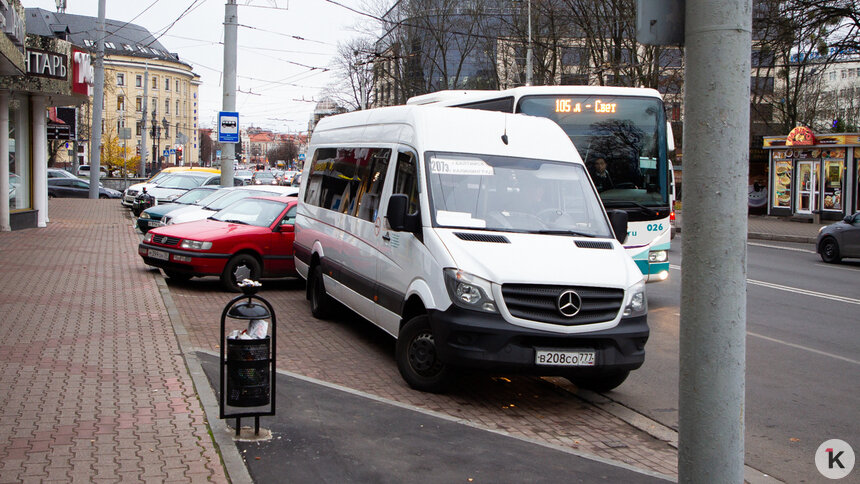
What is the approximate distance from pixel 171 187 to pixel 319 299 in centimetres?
1964

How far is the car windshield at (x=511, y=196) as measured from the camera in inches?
295

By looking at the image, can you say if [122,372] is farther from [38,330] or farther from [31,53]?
[31,53]

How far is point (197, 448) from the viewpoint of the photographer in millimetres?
5117

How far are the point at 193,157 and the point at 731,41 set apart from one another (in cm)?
14204

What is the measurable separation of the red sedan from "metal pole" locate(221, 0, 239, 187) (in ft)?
26.0

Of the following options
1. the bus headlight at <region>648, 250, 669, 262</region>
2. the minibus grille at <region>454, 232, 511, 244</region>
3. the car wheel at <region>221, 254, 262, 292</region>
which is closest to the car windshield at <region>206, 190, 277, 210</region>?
the car wheel at <region>221, 254, 262, 292</region>

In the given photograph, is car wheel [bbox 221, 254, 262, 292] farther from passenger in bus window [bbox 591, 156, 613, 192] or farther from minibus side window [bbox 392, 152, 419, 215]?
passenger in bus window [bbox 591, 156, 613, 192]

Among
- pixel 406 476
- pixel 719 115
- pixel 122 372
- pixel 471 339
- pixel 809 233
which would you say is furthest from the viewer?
pixel 809 233

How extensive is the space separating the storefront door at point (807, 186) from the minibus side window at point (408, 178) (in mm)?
29880

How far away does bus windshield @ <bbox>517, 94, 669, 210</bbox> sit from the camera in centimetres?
1203

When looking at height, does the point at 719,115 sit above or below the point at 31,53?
below

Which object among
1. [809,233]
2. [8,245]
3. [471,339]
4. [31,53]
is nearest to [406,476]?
[471,339]

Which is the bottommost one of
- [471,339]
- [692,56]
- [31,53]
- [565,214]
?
[471,339]

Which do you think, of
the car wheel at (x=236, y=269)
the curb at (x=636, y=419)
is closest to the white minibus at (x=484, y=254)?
the curb at (x=636, y=419)
